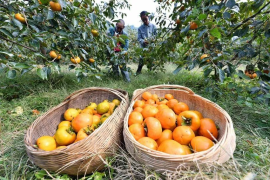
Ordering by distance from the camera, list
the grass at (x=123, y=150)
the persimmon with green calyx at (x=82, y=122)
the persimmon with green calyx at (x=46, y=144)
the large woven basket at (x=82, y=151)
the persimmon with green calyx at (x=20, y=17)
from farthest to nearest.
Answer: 1. the persimmon with green calyx at (x=20, y=17)
2. the persimmon with green calyx at (x=82, y=122)
3. the persimmon with green calyx at (x=46, y=144)
4. the large woven basket at (x=82, y=151)
5. the grass at (x=123, y=150)

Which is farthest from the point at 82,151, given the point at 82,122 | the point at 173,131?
the point at 173,131

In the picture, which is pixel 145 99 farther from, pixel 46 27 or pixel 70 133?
pixel 46 27

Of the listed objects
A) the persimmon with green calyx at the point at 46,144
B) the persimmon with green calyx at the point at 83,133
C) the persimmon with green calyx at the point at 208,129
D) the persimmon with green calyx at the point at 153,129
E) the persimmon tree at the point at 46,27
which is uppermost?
the persimmon tree at the point at 46,27

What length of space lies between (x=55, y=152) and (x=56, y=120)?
64 centimetres

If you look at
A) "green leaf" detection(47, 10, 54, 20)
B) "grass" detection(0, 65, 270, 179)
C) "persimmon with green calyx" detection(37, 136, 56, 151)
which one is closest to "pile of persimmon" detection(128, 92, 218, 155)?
"grass" detection(0, 65, 270, 179)

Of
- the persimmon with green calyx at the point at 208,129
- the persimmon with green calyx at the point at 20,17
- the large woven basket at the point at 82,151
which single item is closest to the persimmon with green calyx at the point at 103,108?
the large woven basket at the point at 82,151

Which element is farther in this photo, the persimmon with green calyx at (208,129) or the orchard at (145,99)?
the persimmon with green calyx at (208,129)

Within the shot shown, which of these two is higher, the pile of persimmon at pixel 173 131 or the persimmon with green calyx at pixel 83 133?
the pile of persimmon at pixel 173 131

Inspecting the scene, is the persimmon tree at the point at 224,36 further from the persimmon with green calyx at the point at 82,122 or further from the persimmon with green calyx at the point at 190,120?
the persimmon with green calyx at the point at 82,122

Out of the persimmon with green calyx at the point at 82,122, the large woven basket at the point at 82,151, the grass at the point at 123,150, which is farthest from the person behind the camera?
the persimmon with green calyx at the point at 82,122

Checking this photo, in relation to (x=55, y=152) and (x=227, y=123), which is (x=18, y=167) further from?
(x=227, y=123)

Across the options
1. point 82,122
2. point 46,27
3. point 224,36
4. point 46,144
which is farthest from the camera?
point 224,36

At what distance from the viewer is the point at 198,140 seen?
786 mm

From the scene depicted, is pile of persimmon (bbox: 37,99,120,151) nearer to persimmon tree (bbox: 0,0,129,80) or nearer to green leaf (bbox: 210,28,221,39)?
persimmon tree (bbox: 0,0,129,80)
